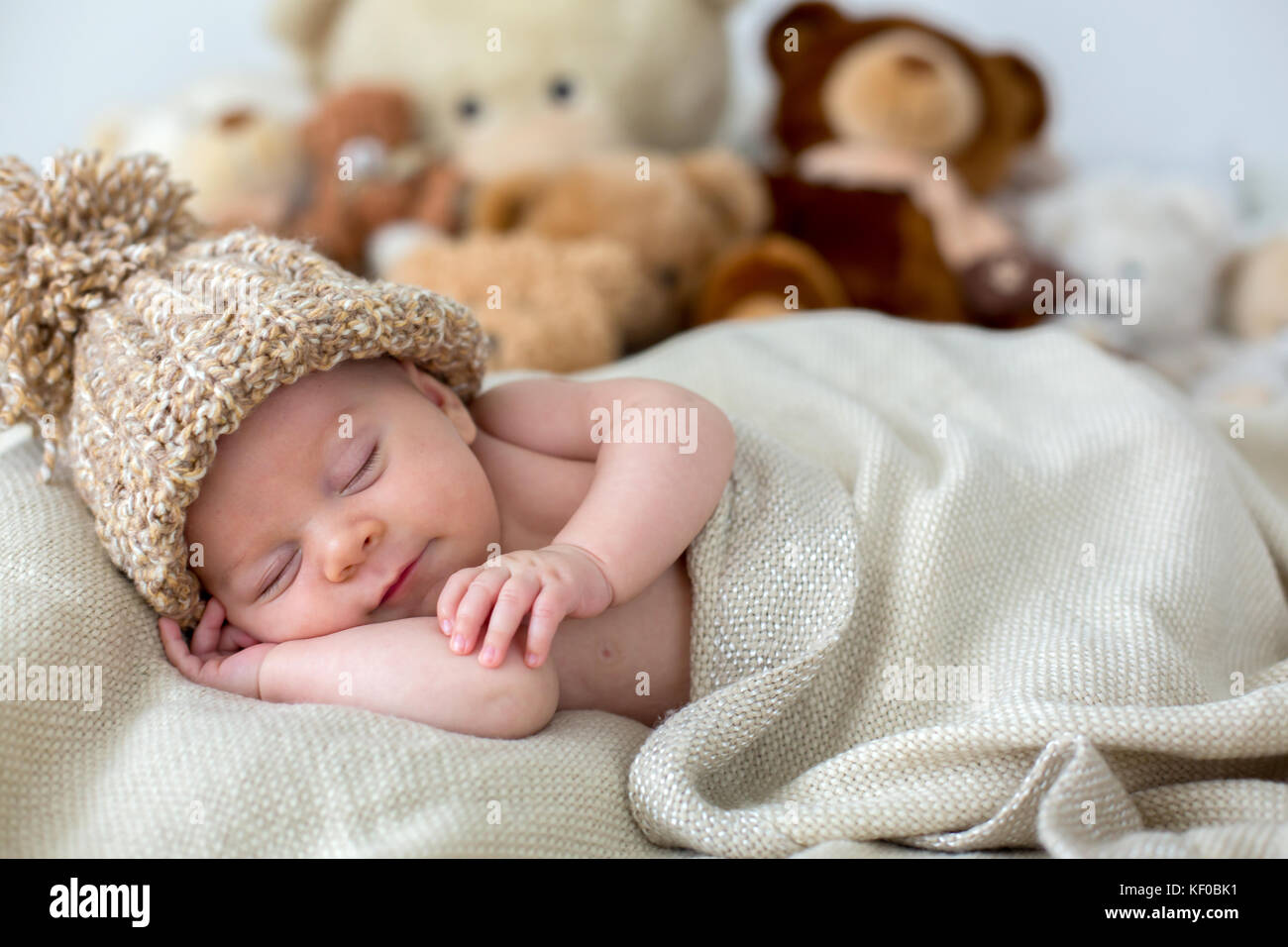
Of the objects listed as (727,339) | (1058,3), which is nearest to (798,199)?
(727,339)

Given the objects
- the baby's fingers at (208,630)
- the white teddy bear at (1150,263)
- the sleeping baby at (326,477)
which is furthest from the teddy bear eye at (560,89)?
the baby's fingers at (208,630)

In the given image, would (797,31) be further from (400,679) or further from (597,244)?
(400,679)

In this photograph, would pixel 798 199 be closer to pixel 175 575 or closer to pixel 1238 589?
pixel 1238 589

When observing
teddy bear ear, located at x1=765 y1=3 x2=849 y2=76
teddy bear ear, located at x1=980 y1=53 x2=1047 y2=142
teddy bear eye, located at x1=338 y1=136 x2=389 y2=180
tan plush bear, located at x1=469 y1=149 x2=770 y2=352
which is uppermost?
teddy bear ear, located at x1=765 y1=3 x2=849 y2=76

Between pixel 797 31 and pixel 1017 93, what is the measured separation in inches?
17.9

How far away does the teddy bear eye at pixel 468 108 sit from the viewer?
2.20m

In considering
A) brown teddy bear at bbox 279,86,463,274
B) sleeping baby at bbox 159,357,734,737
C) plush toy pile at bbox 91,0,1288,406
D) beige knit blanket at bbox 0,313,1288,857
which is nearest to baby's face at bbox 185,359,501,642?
sleeping baby at bbox 159,357,734,737

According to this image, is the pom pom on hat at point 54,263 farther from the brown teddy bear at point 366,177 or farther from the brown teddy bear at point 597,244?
the brown teddy bear at point 366,177

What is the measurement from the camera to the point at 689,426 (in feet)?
3.49

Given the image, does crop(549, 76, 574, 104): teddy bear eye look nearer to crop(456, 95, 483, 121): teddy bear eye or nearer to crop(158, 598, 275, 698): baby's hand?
crop(456, 95, 483, 121): teddy bear eye

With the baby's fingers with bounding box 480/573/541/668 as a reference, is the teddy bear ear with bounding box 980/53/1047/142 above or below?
above

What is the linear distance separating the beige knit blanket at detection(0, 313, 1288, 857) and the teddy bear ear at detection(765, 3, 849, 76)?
4.09ft

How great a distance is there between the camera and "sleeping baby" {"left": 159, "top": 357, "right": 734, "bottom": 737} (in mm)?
897

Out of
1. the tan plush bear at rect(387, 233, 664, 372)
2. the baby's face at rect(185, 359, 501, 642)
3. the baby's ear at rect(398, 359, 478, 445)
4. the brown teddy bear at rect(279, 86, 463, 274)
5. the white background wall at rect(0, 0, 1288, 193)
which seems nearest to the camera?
the baby's face at rect(185, 359, 501, 642)
